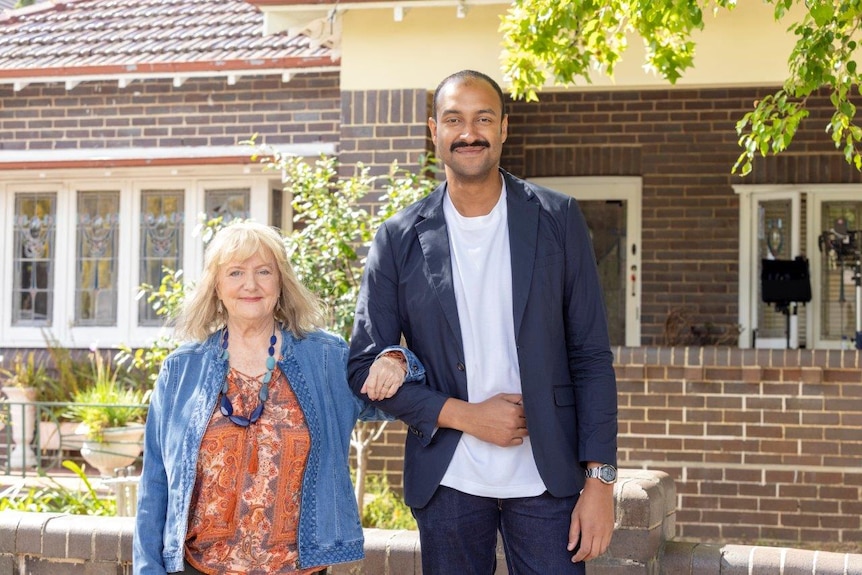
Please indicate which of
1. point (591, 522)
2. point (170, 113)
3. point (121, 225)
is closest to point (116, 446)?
point (121, 225)

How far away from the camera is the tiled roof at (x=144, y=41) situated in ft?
31.4

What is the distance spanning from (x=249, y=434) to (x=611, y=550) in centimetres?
157

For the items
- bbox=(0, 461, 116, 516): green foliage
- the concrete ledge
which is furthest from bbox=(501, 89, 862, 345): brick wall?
the concrete ledge

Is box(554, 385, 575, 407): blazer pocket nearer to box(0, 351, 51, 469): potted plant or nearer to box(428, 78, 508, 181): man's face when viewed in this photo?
box(428, 78, 508, 181): man's face

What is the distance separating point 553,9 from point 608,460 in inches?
108

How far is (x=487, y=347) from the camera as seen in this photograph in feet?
9.95

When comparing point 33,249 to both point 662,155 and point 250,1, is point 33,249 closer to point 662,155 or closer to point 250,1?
point 250,1

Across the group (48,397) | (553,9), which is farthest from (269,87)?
(553,9)

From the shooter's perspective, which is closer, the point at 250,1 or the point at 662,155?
the point at 250,1

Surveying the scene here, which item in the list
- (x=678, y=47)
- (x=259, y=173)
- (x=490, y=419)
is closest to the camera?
(x=490, y=419)

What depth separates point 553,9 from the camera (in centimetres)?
518

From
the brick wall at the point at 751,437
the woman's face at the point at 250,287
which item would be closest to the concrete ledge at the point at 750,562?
the woman's face at the point at 250,287

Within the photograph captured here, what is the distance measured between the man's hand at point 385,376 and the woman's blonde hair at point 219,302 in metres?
0.31

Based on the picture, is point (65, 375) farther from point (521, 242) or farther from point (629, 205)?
point (521, 242)
